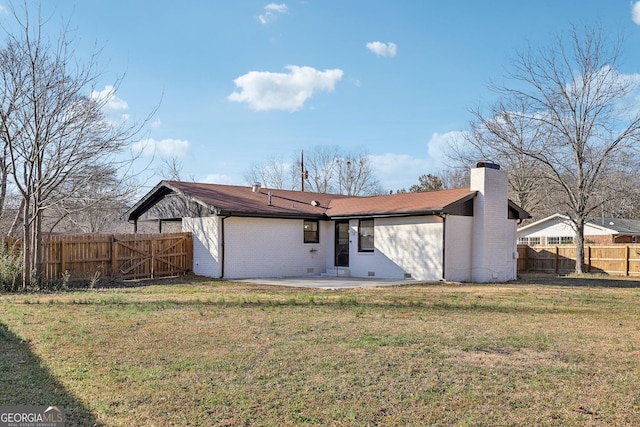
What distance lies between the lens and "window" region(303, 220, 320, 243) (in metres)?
21.7

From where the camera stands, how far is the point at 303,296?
1342cm

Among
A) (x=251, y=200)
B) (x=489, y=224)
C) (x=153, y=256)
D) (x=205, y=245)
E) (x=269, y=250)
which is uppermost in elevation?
(x=251, y=200)

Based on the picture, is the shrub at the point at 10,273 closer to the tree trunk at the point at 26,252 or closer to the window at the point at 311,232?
the tree trunk at the point at 26,252

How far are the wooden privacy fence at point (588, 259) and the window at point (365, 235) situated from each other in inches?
433

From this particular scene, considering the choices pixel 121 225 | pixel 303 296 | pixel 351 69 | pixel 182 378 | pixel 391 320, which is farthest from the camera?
pixel 121 225

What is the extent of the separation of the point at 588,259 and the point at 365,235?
1223 cm

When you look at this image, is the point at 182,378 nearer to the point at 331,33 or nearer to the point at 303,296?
the point at 303,296

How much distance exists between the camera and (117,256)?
18.4 metres

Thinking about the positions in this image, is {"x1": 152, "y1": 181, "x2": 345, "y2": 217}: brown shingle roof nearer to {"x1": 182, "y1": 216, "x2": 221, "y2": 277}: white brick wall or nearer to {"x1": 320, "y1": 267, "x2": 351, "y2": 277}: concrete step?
{"x1": 182, "y1": 216, "x2": 221, "y2": 277}: white brick wall

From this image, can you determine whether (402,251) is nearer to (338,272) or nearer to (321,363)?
(338,272)

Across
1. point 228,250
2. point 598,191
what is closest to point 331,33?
point 228,250

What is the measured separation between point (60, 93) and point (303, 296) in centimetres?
847

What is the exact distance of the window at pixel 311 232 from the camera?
71.1 feet

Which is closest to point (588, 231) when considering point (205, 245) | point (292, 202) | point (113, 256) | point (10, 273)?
point (292, 202)
